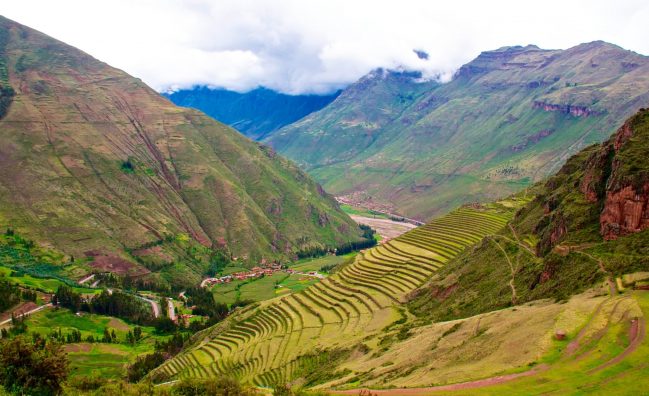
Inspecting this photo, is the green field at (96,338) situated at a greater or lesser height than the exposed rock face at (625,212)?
lesser

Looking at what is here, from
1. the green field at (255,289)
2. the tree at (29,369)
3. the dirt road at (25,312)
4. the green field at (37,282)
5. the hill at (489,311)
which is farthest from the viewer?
the green field at (255,289)

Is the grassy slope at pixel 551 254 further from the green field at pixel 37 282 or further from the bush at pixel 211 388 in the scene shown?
the green field at pixel 37 282

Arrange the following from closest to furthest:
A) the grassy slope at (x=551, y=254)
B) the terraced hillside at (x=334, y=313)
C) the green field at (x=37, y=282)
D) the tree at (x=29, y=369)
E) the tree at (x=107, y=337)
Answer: the tree at (x=29, y=369)
the grassy slope at (x=551, y=254)
the terraced hillside at (x=334, y=313)
the tree at (x=107, y=337)
the green field at (x=37, y=282)

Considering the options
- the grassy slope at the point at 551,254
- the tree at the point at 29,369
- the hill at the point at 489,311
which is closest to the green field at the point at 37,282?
the hill at the point at 489,311

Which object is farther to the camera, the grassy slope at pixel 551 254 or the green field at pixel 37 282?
the green field at pixel 37 282

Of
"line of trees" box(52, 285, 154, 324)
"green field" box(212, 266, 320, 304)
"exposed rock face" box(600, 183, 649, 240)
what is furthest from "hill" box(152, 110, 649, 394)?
"green field" box(212, 266, 320, 304)

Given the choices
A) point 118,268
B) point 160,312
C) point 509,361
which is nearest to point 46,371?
point 509,361

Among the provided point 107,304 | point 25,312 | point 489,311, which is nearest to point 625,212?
point 489,311
